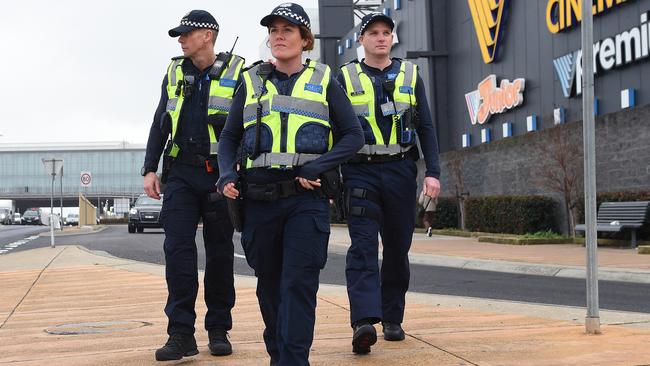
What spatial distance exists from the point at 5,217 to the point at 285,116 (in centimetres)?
8985

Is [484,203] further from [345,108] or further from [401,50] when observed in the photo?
[345,108]

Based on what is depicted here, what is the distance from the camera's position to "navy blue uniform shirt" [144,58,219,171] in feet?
17.1

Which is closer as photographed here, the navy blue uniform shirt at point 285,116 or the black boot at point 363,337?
the navy blue uniform shirt at point 285,116

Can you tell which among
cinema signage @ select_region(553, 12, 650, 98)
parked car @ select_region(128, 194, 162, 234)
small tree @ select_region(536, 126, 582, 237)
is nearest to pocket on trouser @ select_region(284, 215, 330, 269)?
cinema signage @ select_region(553, 12, 650, 98)

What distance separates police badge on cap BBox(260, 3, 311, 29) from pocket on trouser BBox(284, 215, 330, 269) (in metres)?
0.97

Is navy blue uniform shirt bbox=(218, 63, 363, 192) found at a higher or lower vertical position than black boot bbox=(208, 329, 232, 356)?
higher

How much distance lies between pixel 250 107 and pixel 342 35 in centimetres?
3973

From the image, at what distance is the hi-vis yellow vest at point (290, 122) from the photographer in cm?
425

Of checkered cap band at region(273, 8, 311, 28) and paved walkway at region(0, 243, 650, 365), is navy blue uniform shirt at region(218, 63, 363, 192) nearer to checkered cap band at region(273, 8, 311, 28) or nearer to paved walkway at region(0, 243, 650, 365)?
checkered cap band at region(273, 8, 311, 28)

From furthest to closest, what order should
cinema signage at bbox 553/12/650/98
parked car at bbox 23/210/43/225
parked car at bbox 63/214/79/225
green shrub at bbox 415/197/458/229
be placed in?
parked car at bbox 63/214/79/225 → parked car at bbox 23/210/43/225 → green shrub at bbox 415/197/458/229 → cinema signage at bbox 553/12/650/98

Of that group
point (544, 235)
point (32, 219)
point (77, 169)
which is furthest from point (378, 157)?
point (77, 169)

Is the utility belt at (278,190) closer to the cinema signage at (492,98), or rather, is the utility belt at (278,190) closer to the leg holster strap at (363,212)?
the leg holster strap at (363,212)

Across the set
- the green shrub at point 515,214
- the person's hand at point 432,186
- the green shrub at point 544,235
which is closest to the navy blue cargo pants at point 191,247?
the person's hand at point 432,186

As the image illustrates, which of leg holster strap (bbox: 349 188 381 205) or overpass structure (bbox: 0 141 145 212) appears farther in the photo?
overpass structure (bbox: 0 141 145 212)
